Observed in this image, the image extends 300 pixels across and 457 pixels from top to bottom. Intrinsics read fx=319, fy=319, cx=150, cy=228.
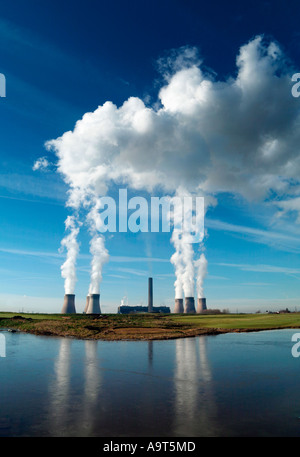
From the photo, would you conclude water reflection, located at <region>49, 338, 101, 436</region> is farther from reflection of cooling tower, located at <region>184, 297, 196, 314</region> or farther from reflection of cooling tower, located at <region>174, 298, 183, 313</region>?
reflection of cooling tower, located at <region>174, 298, 183, 313</region>

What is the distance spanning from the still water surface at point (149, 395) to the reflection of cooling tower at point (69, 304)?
10626 cm

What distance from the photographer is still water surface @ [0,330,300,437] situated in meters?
13.5

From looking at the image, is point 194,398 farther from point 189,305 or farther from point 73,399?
point 189,305

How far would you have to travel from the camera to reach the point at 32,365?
27.7 metres

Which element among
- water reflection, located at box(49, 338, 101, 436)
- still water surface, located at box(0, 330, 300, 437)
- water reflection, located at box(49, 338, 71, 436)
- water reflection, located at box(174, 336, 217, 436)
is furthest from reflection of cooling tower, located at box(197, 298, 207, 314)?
water reflection, located at box(49, 338, 101, 436)

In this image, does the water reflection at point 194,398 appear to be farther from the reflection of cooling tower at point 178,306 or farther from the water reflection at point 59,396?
the reflection of cooling tower at point 178,306

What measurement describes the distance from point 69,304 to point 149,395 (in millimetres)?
124239

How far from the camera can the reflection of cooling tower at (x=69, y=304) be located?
134750mm

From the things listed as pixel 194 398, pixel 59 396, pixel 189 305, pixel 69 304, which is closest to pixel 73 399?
pixel 59 396

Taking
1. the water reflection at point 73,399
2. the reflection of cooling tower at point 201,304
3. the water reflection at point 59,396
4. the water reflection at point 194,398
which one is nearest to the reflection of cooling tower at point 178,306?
the reflection of cooling tower at point 201,304

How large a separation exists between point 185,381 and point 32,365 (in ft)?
46.3

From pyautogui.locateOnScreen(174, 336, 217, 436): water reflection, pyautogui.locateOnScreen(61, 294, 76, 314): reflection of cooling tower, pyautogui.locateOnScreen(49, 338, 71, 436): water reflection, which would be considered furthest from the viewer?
pyautogui.locateOnScreen(61, 294, 76, 314): reflection of cooling tower

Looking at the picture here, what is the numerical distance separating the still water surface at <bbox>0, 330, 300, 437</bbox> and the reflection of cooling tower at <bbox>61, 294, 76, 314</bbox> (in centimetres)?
10626
